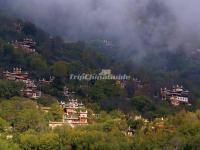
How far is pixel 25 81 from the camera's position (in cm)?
2061

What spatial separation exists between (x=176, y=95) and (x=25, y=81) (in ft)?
15.2

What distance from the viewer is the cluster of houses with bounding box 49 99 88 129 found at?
1714 cm

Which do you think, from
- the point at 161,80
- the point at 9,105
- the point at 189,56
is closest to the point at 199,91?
the point at 161,80

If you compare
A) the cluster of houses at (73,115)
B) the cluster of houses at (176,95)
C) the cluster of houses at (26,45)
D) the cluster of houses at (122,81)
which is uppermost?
the cluster of houses at (26,45)

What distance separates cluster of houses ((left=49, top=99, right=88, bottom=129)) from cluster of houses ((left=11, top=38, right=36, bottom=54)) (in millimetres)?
3933

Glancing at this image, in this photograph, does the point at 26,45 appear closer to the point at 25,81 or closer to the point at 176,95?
the point at 25,81

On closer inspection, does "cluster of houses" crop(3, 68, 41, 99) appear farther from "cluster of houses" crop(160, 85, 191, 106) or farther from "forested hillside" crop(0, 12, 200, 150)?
"cluster of houses" crop(160, 85, 191, 106)

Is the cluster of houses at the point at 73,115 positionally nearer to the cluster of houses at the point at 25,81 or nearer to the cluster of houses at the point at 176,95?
the cluster of houses at the point at 25,81

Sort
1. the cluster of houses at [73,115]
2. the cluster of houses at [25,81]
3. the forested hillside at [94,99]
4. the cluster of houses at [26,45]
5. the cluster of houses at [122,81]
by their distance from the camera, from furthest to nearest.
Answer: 1. the cluster of houses at [26,45]
2. the cluster of houses at [122,81]
3. the cluster of houses at [25,81]
4. the cluster of houses at [73,115]
5. the forested hillside at [94,99]

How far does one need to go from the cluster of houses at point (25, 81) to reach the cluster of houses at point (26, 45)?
141cm

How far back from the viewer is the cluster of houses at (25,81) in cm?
1952

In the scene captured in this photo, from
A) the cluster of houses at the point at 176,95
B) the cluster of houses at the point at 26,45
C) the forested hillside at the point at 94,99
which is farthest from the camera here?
the cluster of houses at the point at 26,45

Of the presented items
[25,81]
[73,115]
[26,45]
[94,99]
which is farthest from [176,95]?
[26,45]

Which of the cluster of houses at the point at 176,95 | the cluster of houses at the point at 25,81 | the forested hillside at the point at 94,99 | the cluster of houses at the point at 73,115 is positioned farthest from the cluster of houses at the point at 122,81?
the cluster of houses at the point at 73,115
